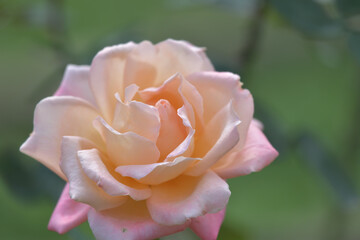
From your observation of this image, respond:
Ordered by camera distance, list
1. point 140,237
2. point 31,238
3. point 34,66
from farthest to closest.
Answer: point 34,66 < point 31,238 < point 140,237

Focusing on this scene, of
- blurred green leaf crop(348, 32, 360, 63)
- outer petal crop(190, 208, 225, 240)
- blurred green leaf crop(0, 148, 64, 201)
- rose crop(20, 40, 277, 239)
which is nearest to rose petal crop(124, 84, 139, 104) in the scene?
rose crop(20, 40, 277, 239)

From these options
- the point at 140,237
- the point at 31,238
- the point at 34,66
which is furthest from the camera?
the point at 34,66

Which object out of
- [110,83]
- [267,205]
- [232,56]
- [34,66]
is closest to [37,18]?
[232,56]

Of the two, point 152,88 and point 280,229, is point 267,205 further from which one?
point 152,88

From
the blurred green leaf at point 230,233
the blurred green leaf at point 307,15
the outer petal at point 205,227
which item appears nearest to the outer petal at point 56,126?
the outer petal at point 205,227

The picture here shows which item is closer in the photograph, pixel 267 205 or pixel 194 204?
pixel 194 204

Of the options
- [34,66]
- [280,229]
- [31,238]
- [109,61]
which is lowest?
[280,229]
